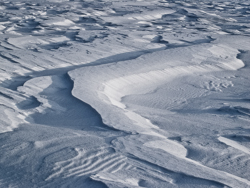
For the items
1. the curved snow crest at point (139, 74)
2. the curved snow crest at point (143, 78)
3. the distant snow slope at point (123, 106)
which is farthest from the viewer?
the curved snow crest at point (139, 74)

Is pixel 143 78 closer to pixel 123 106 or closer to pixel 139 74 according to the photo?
pixel 139 74

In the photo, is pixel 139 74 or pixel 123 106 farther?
pixel 139 74

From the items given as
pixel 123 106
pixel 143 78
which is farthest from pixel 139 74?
pixel 123 106

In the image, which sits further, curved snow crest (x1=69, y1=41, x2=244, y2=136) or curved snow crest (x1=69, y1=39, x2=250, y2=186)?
curved snow crest (x1=69, y1=41, x2=244, y2=136)

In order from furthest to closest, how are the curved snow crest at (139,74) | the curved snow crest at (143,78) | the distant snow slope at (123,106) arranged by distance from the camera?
the curved snow crest at (139,74), the curved snow crest at (143,78), the distant snow slope at (123,106)
